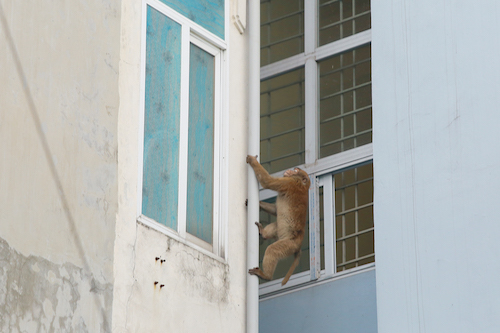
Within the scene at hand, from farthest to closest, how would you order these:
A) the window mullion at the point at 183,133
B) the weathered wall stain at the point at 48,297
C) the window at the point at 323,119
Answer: the window at the point at 323,119 < the window mullion at the point at 183,133 < the weathered wall stain at the point at 48,297

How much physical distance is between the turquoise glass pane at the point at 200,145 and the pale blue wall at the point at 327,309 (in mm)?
2941

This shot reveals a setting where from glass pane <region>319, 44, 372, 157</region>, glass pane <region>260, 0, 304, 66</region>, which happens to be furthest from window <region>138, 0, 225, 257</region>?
glass pane <region>260, 0, 304, 66</region>

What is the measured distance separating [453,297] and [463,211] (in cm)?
92

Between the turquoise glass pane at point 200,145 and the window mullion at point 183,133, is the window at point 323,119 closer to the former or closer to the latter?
the turquoise glass pane at point 200,145

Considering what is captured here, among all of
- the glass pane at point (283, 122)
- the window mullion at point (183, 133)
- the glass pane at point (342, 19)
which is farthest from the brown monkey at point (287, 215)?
the glass pane at point (342, 19)

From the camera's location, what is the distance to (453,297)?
1013 cm

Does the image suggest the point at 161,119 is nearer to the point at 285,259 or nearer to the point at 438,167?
the point at 438,167

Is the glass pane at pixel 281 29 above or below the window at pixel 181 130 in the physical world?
above

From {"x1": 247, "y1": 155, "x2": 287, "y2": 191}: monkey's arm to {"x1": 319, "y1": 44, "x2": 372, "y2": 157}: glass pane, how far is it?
5.38 ft

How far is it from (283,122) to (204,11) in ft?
12.7

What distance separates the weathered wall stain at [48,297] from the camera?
8.32 m

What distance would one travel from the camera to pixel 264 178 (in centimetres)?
1202

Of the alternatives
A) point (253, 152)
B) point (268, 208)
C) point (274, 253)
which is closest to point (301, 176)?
point (268, 208)

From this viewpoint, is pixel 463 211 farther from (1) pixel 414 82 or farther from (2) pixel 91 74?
(2) pixel 91 74
